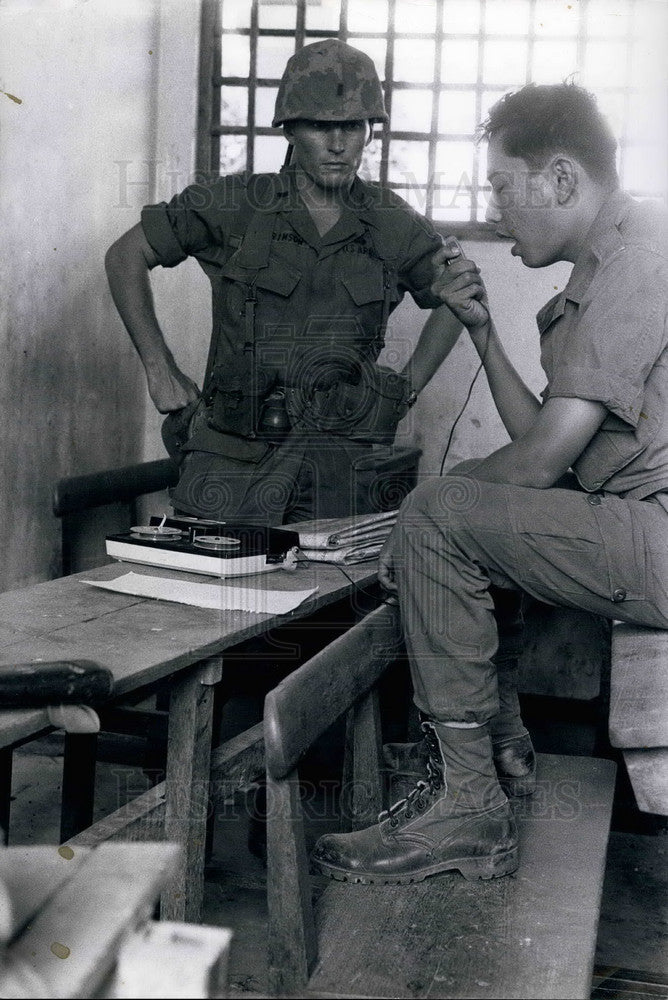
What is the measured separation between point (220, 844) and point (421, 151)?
247cm

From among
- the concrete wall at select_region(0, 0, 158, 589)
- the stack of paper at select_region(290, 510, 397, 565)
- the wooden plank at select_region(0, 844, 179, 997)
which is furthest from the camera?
the concrete wall at select_region(0, 0, 158, 589)

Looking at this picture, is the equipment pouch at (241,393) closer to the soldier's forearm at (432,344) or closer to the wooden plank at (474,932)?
the soldier's forearm at (432,344)

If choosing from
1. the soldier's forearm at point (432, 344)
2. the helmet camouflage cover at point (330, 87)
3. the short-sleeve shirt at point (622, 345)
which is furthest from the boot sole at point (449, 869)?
the helmet camouflage cover at point (330, 87)

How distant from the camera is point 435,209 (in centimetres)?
390

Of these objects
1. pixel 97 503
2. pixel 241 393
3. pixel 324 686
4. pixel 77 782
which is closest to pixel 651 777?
pixel 324 686

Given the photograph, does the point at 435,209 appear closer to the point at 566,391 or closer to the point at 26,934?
the point at 566,391

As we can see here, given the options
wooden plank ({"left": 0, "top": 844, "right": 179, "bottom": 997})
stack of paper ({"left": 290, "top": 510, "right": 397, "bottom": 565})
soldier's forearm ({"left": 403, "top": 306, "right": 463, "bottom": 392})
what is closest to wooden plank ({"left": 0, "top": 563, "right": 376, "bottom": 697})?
stack of paper ({"left": 290, "top": 510, "right": 397, "bottom": 565})

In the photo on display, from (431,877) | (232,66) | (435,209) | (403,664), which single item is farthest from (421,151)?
(431,877)

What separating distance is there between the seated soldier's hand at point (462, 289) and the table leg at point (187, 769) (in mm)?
937

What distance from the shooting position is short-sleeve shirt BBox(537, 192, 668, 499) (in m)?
1.91

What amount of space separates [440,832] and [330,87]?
6.84ft

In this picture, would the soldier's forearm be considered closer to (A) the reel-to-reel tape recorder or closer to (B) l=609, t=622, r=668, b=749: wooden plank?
(A) the reel-to-reel tape recorder

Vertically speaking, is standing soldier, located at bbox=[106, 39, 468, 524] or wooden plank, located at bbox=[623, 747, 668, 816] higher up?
standing soldier, located at bbox=[106, 39, 468, 524]

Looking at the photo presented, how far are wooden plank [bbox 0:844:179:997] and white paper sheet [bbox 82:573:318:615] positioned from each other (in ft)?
2.60
